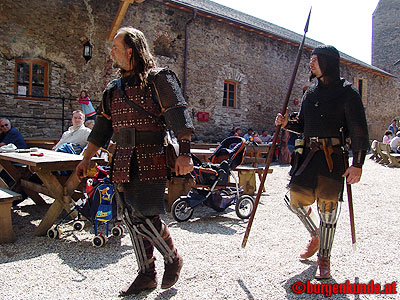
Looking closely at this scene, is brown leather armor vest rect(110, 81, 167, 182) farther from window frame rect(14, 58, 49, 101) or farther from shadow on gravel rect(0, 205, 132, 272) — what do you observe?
window frame rect(14, 58, 49, 101)

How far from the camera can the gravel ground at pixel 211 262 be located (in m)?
2.35

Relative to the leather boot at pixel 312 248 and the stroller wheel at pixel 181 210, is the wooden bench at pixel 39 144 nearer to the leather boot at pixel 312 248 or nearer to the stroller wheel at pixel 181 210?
the stroller wheel at pixel 181 210

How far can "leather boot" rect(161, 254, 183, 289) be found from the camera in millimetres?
2266

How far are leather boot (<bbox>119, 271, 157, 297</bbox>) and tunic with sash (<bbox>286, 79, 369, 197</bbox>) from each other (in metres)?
1.28

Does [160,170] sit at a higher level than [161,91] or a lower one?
lower

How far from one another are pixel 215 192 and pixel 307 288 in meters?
2.28

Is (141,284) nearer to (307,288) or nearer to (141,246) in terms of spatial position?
(141,246)

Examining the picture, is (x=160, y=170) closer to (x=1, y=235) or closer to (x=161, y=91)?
(x=161, y=91)

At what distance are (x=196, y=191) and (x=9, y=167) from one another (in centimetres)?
255

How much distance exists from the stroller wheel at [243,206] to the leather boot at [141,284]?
7.57 ft

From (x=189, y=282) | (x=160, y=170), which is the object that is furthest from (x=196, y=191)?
(x=160, y=170)

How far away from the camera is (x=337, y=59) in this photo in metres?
2.63

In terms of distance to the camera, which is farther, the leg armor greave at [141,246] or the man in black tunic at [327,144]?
the man in black tunic at [327,144]

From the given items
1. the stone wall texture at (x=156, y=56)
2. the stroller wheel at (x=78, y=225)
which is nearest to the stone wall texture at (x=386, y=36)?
Result: the stone wall texture at (x=156, y=56)
